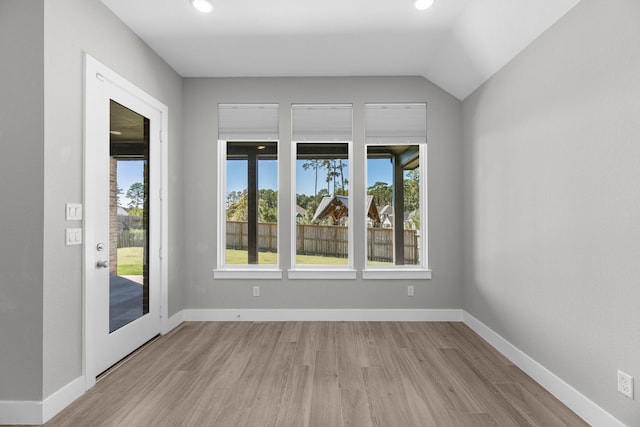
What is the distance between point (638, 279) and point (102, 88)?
357cm

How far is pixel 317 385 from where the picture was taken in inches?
95.3

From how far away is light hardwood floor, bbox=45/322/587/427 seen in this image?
204 cm

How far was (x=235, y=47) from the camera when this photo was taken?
3266 millimetres

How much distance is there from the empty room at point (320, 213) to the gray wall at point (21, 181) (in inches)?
0.5

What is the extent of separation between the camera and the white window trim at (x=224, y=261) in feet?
12.7

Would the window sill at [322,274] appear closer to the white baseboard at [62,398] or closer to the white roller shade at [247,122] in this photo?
the white roller shade at [247,122]

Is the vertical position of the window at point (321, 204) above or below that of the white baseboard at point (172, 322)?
above

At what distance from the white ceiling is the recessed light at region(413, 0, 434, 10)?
5 cm

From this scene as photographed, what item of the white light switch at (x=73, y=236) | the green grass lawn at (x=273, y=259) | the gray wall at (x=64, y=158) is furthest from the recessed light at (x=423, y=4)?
the white light switch at (x=73, y=236)

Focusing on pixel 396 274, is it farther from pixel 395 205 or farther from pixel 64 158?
pixel 64 158

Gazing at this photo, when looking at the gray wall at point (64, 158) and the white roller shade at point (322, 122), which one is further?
the white roller shade at point (322, 122)

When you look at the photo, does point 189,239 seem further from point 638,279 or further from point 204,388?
point 638,279

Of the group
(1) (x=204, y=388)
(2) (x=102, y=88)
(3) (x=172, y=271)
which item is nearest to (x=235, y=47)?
(2) (x=102, y=88)

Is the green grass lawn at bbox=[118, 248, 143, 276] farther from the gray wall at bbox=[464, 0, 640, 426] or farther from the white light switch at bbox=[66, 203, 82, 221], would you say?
the gray wall at bbox=[464, 0, 640, 426]
